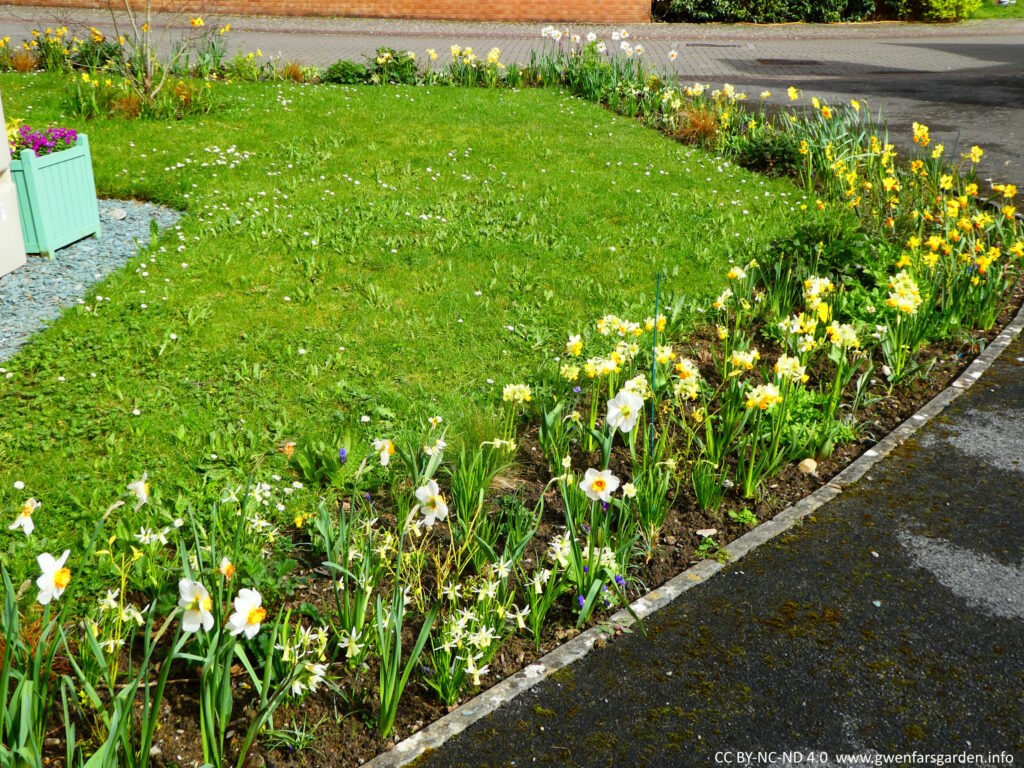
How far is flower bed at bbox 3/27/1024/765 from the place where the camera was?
8.94 feet

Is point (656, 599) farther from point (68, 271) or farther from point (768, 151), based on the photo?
point (768, 151)

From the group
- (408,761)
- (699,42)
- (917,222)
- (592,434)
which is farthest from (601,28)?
(408,761)

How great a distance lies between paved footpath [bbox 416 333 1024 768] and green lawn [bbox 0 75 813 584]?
1.55 m

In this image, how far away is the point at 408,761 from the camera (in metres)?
2.71

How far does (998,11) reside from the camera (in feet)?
77.2

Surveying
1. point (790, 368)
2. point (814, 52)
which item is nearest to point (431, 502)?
point (790, 368)

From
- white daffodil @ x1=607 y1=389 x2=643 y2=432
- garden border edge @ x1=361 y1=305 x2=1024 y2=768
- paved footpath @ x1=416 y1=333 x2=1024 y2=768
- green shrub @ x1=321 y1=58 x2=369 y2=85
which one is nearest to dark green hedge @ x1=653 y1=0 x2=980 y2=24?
green shrub @ x1=321 y1=58 x2=369 y2=85

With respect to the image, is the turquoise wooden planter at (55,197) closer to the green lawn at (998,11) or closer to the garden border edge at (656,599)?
the garden border edge at (656,599)

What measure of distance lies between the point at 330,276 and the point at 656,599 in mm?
3642

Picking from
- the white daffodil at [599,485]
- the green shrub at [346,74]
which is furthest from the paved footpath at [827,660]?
the green shrub at [346,74]

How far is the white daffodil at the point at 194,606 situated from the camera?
247cm

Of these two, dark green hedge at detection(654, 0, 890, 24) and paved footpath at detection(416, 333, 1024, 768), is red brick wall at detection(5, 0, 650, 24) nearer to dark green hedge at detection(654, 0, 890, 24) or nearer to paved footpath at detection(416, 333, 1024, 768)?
dark green hedge at detection(654, 0, 890, 24)

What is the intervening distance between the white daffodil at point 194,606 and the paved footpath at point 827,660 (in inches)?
31.0

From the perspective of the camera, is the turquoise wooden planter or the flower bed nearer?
the flower bed
